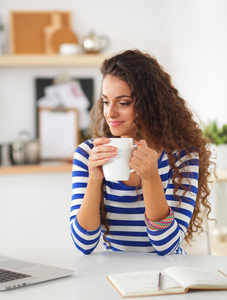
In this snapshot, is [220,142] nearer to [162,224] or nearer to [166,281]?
[162,224]

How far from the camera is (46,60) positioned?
3.56 meters

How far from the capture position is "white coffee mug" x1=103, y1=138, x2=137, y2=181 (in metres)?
1.08

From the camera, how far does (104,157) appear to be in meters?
1.11

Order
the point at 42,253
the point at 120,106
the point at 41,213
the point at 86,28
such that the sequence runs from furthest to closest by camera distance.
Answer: the point at 86,28, the point at 41,213, the point at 120,106, the point at 42,253

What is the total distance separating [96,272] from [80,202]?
0.36 meters

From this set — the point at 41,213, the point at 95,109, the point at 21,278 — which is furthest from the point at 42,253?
the point at 41,213

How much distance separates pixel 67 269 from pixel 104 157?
279 millimetres

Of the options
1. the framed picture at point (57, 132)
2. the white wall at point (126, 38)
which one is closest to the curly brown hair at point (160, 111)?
the white wall at point (126, 38)

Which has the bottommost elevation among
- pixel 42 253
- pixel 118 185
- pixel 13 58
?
pixel 42 253

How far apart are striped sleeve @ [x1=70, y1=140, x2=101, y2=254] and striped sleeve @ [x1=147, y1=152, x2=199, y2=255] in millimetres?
163

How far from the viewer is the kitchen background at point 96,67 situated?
126 inches

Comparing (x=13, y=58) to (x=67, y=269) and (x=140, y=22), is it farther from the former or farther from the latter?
(x=67, y=269)

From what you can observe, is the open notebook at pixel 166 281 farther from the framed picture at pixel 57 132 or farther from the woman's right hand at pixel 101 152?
the framed picture at pixel 57 132

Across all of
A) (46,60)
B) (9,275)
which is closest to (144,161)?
(9,275)
